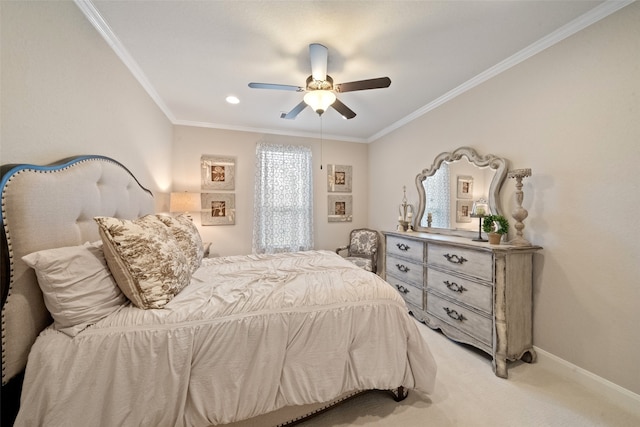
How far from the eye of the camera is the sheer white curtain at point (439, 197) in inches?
107

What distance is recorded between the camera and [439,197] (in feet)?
9.30

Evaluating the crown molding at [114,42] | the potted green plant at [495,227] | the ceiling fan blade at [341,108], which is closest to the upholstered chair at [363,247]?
the potted green plant at [495,227]

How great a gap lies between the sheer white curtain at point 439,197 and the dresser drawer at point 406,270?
0.67 meters

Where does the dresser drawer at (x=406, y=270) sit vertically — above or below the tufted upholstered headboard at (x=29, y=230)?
below

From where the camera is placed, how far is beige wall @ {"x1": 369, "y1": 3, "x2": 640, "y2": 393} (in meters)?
1.44

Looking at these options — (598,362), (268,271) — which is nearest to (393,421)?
(268,271)

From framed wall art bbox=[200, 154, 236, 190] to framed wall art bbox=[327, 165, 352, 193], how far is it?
66.0 inches

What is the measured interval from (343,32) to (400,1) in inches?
16.8

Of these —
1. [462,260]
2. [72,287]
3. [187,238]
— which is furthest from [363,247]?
[72,287]

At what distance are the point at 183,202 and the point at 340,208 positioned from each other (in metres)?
2.55

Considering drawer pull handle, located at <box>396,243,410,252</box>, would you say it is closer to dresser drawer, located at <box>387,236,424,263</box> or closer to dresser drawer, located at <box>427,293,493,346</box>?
dresser drawer, located at <box>387,236,424,263</box>

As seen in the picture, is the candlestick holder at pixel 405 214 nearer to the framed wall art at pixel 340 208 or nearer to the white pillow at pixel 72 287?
the framed wall art at pixel 340 208

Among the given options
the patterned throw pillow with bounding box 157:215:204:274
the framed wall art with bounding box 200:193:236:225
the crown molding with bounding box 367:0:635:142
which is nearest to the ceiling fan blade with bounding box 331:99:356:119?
the crown molding with bounding box 367:0:635:142

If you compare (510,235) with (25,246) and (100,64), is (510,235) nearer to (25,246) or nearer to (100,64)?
(25,246)
